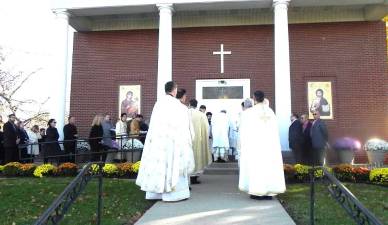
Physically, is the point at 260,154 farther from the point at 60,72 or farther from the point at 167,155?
the point at 60,72

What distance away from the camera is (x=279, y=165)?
28.6 feet

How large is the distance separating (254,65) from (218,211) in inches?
450

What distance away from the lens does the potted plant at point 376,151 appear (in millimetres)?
15508

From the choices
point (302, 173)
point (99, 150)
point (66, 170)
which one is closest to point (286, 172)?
point (302, 173)

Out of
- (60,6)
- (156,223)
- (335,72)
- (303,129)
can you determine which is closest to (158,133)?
(156,223)

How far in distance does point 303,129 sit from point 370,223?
9.70 m

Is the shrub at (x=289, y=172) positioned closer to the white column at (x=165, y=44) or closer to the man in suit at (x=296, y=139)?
the man in suit at (x=296, y=139)

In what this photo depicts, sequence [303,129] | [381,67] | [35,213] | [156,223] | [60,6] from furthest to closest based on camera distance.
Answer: [381,67] < [60,6] < [303,129] < [35,213] < [156,223]

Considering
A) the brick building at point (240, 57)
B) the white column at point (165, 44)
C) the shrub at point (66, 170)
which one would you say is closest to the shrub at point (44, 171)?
the shrub at point (66, 170)

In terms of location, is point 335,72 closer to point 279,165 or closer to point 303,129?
point 303,129

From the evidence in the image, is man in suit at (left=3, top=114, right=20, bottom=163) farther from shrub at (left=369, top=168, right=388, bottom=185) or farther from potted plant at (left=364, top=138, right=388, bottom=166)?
potted plant at (left=364, top=138, right=388, bottom=166)

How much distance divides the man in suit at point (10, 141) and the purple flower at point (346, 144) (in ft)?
35.3

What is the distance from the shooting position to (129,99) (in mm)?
18531

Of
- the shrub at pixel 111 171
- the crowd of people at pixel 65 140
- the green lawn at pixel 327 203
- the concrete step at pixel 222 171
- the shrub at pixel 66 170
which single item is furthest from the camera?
the crowd of people at pixel 65 140
